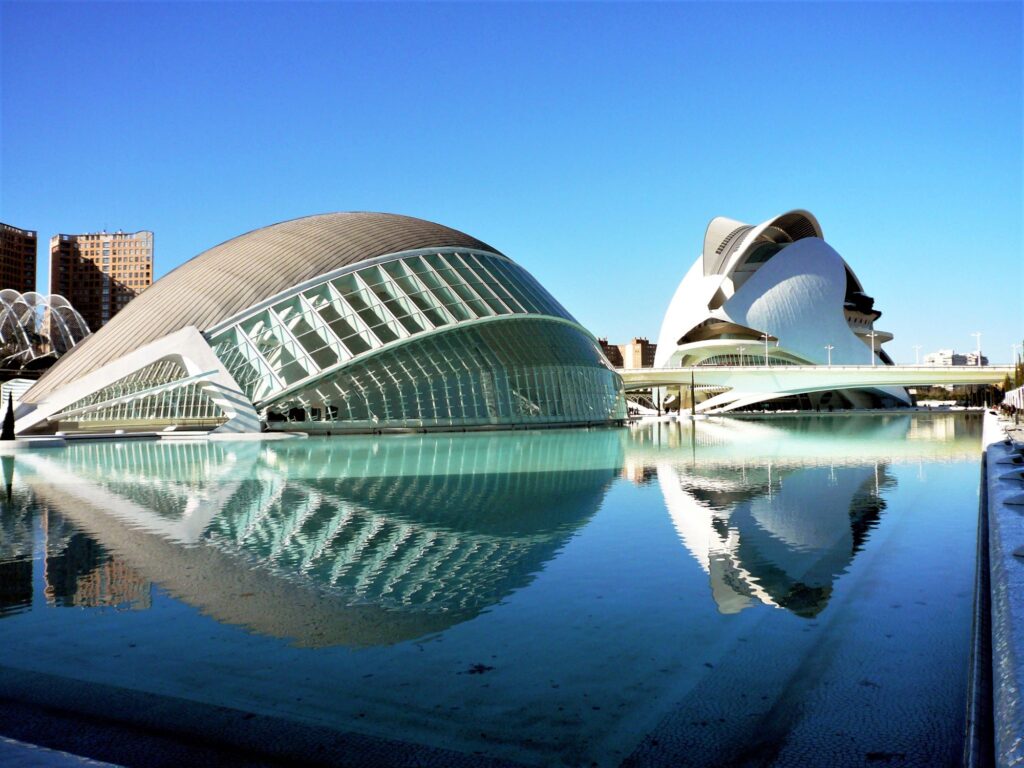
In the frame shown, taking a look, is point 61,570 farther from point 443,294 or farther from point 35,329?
point 35,329

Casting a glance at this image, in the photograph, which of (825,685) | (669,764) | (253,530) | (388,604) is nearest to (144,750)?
(669,764)

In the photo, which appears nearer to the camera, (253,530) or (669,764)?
(669,764)

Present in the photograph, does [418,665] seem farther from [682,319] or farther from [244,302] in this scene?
[682,319]

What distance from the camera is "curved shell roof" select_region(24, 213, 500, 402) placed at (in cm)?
3266

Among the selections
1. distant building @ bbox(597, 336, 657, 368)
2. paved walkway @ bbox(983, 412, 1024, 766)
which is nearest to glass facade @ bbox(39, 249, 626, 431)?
paved walkway @ bbox(983, 412, 1024, 766)

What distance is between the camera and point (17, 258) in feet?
335

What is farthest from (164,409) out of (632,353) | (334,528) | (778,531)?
(632,353)

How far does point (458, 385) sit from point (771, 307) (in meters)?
54.7

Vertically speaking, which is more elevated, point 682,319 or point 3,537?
point 682,319

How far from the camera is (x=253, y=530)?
9.44 m

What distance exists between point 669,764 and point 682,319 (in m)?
86.6

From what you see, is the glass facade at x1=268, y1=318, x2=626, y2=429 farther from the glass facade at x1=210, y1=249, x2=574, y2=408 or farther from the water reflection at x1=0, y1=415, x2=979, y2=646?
the water reflection at x1=0, y1=415, x2=979, y2=646

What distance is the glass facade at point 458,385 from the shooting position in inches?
1314

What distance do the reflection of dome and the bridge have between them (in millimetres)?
55711
